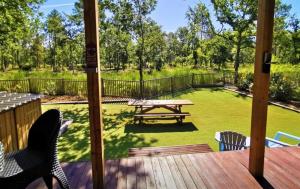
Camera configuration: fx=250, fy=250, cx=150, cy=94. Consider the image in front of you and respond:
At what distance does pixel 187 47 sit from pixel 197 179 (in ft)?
100

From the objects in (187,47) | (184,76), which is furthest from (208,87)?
(187,47)

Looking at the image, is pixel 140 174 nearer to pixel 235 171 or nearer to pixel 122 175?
pixel 122 175

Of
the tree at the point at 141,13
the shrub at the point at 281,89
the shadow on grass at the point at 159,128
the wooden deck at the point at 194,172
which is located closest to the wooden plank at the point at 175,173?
the wooden deck at the point at 194,172

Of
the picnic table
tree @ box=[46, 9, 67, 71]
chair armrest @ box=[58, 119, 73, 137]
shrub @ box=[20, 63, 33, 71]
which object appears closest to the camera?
chair armrest @ box=[58, 119, 73, 137]

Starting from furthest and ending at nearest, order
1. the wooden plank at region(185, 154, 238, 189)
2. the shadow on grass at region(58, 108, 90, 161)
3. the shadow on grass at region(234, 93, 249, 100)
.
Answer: the shadow on grass at region(234, 93, 249, 100) < the shadow on grass at region(58, 108, 90, 161) < the wooden plank at region(185, 154, 238, 189)

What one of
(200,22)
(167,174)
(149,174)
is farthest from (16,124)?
(200,22)

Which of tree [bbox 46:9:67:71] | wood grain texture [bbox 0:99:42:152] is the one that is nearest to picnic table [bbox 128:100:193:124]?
wood grain texture [bbox 0:99:42:152]

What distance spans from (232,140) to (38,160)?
308 centimetres

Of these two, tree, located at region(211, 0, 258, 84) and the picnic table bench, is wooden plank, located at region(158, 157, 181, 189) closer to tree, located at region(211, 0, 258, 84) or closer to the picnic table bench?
the picnic table bench

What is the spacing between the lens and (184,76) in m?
13.2

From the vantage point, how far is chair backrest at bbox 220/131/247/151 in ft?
13.6

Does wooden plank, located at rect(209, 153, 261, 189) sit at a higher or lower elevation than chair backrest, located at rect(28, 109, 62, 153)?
lower

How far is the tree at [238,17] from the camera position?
15.2 metres

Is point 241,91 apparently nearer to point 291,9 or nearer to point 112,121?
point 112,121
